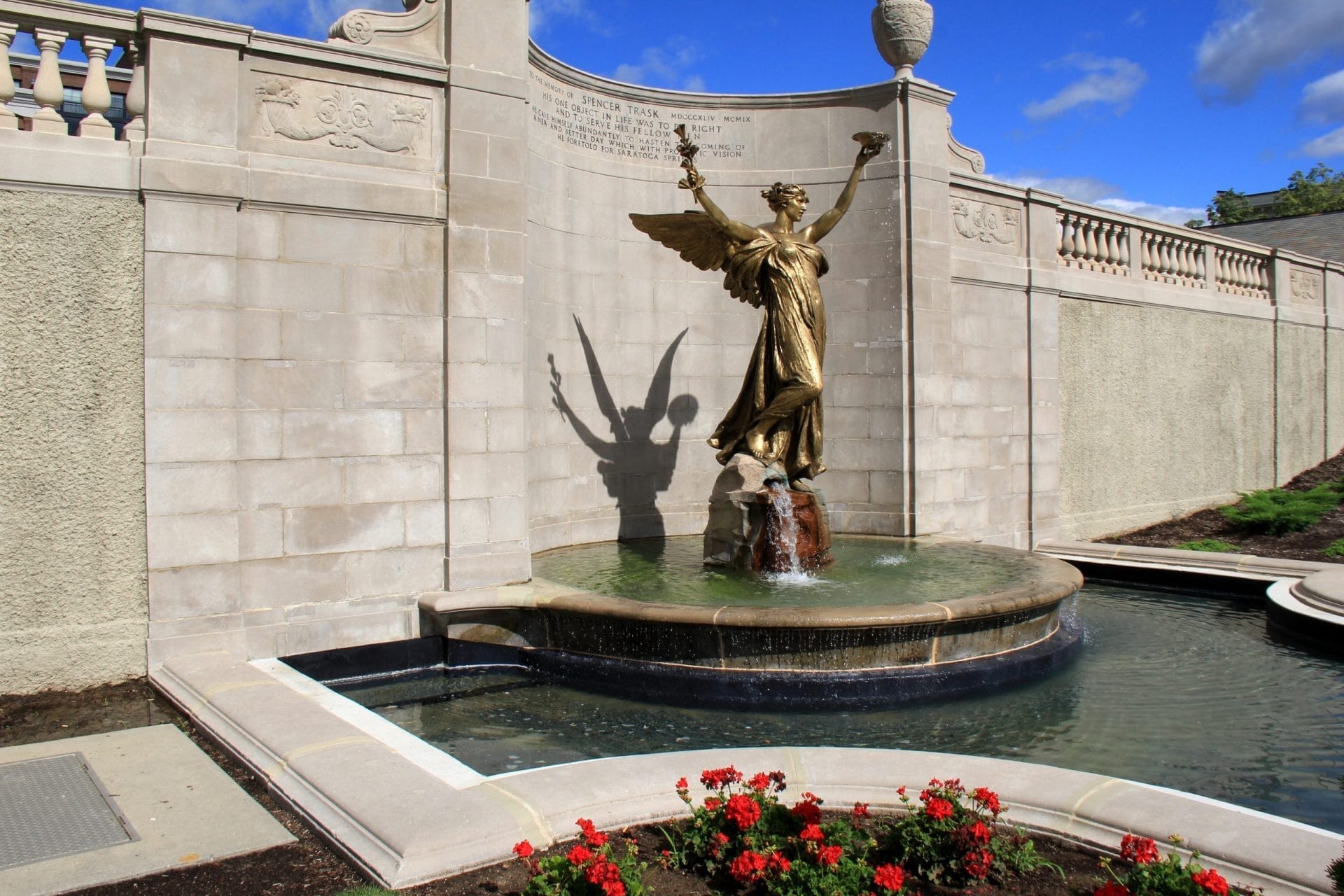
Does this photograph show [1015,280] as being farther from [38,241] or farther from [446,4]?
[38,241]

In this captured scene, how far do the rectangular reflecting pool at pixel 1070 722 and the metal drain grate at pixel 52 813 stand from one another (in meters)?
1.70

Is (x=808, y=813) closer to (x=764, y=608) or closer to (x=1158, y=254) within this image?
(x=764, y=608)

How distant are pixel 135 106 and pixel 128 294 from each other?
127 cm

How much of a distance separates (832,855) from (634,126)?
946 cm

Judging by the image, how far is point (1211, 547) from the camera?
1184 cm

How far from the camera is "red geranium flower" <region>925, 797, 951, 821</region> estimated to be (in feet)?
11.0

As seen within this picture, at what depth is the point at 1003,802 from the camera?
3828 mm

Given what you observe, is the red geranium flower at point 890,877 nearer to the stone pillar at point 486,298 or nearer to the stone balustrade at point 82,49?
the stone pillar at point 486,298

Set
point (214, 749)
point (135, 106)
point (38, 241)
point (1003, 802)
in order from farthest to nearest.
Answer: point (135, 106) < point (38, 241) < point (214, 749) < point (1003, 802)

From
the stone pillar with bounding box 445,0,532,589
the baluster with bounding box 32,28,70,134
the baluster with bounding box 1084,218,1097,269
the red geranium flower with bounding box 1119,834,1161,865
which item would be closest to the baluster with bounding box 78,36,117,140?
the baluster with bounding box 32,28,70,134

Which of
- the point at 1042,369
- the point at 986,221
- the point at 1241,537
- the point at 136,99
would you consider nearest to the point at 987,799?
the point at 136,99

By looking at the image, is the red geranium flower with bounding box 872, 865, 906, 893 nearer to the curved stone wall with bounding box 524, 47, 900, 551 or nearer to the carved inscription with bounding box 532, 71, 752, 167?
the curved stone wall with bounding box 524, 47, 900, 551

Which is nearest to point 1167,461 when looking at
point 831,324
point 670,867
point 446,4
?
point 831,324

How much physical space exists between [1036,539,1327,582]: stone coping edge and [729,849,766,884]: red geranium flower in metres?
8.35
